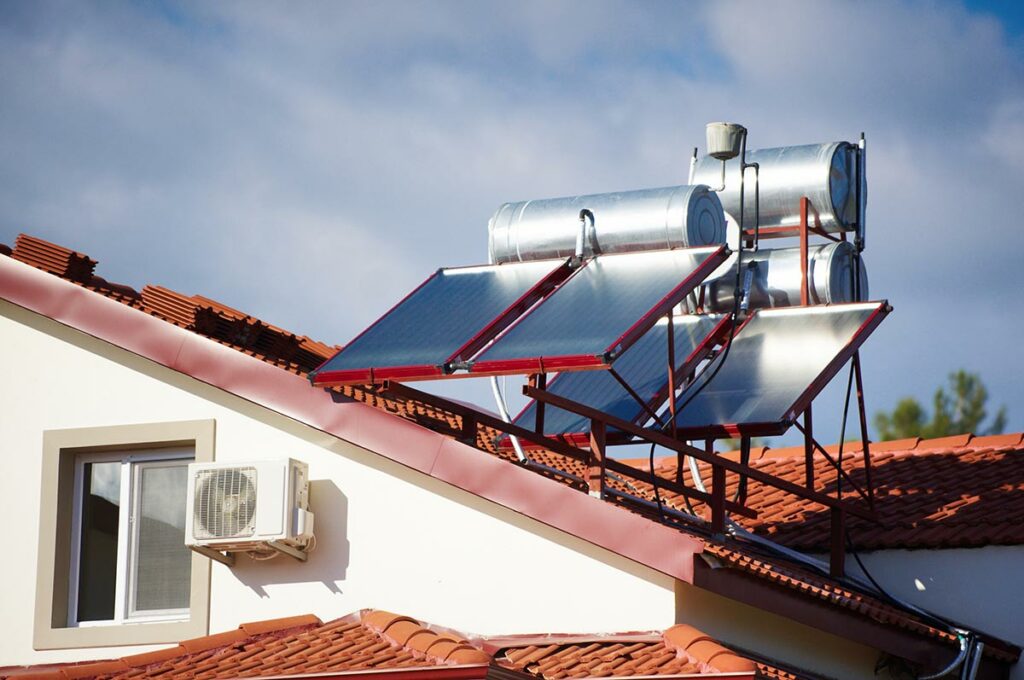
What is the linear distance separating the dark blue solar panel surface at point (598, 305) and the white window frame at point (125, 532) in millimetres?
3047

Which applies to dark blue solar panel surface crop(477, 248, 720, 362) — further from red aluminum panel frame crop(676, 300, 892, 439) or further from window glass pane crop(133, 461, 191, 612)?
window glass pane crop(133, 461, 191, 612)

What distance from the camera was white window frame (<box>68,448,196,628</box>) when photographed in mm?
12930

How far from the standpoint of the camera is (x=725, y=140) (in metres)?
15.0

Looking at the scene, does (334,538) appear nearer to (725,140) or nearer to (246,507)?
(246,507)

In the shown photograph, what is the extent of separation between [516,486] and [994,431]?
1900 inches

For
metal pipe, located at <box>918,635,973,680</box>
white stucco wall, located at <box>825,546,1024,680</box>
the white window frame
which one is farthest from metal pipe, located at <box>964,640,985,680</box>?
the white window frame

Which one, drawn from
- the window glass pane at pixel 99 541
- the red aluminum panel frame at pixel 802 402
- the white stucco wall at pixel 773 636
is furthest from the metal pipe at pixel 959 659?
the window glass pane at pixel 99 541

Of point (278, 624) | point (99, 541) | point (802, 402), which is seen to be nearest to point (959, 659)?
point (802, 402)

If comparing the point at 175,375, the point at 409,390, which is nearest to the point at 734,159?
the point at 409,390

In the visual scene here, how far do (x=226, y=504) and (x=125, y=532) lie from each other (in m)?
1.42

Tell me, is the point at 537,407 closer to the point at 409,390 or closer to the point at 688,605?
the point at 409,390

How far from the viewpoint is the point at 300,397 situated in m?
12.6

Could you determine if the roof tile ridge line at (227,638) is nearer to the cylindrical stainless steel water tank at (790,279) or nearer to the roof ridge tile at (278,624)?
the roof ridge tile at (278,624)

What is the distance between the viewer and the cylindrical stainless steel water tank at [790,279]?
49.7 ft
